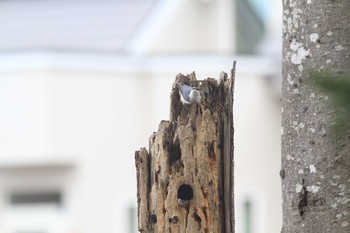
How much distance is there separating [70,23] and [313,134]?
1496 cm

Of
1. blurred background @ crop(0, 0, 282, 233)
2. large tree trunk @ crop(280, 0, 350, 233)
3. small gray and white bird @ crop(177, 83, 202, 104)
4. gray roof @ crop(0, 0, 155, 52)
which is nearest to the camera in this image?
large tree trunk @ crop(280, 0, 350, 233)

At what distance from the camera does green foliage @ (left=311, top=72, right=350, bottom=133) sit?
2.10 meters

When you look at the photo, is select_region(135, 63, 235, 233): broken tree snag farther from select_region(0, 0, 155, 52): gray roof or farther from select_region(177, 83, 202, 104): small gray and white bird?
select_region(0, 0, 155, 52): gray roof

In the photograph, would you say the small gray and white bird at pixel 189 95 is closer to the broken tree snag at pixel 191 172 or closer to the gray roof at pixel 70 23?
the broken tree snag at pixel 191 172

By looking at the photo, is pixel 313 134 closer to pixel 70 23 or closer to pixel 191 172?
pixel 191 172

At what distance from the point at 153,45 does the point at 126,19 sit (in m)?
1.18

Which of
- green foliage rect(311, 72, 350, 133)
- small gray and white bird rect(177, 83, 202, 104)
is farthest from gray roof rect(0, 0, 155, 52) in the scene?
green foliage rect(311, 72, 350, 133)

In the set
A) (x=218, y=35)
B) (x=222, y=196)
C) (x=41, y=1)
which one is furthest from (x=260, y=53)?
(x=222, y=196)

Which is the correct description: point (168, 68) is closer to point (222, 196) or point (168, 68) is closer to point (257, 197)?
point (257, 197)

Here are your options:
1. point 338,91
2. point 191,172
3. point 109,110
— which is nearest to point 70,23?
point 109,110

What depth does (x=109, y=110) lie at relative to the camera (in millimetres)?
16203

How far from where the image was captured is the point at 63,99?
16.1 m

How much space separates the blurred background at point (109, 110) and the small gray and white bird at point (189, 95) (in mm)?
12477

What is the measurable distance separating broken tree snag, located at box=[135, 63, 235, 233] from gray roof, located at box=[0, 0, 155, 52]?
13.9m
